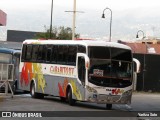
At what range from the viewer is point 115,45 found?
2691 centimetres

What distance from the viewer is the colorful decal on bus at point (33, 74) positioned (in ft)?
104

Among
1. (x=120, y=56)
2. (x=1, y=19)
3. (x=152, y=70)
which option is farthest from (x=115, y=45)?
(x=1, y=19)

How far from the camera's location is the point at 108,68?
2617 centimetres

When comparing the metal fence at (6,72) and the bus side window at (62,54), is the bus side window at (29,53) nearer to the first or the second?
the metal fence at (6,72)


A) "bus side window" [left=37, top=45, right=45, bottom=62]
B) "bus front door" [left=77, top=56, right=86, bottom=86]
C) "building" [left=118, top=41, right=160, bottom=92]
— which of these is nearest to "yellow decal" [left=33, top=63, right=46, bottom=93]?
"bus side window" [left=37, top=45, right=45, bottom=62]

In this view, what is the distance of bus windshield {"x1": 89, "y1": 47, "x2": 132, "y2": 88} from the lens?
85.6 ft

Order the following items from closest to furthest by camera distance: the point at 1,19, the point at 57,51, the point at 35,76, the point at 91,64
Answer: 1. the point at 91,64
2. the point at 57,51
3. the point at 35,76
4. the point at 1,19

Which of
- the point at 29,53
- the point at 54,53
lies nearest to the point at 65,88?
the point at 54,53

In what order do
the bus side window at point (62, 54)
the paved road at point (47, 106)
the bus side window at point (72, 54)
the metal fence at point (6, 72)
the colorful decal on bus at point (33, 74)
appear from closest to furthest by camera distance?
1. the paved road at point (47, 106)
2. the bus side window at point (72, 54)
3. the bus side window at point (62, 54)
4. the metal fence at point (6, 72)
5. the colorful decal on bus at point (33, 74)

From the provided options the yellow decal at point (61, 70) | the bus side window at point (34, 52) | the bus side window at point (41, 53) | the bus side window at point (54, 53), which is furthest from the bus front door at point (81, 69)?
the bus side window at point (34, 52)

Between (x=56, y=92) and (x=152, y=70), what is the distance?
54.8 feet

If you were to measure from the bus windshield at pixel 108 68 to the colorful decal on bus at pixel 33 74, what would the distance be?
567 cm

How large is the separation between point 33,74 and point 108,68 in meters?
7.65

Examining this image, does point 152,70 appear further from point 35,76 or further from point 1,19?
point 1,19
